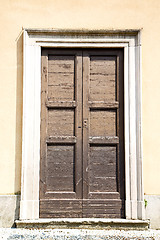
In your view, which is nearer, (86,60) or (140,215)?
(140,215)

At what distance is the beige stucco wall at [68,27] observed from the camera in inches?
197

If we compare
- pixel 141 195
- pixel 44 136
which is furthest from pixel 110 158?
pixel 44 136

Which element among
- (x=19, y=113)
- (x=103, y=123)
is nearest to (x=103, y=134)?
(x=103, y=123)

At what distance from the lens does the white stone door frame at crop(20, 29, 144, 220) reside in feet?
16.1

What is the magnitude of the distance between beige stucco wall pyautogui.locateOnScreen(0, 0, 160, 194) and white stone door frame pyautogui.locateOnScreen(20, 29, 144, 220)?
0.34 ft

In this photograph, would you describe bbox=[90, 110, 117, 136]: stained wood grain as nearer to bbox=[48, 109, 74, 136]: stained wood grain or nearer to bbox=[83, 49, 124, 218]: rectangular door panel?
bbox=[83, 49, 124, 218]: rectangular door panel

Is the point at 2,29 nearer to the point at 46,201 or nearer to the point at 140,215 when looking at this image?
the point at 46,201

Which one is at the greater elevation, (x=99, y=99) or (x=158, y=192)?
(x=99, y=99)

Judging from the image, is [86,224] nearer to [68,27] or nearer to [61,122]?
[61,122]

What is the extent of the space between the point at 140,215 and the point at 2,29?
3.38 metres

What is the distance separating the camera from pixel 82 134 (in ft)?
16.6

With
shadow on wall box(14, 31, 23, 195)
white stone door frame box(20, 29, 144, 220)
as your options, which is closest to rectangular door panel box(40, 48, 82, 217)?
white stone door frame box(20, 29, 144, 220)

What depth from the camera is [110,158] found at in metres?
5.08

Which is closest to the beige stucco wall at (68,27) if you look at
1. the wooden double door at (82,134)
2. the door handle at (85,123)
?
the wooden double door at (82,134)
